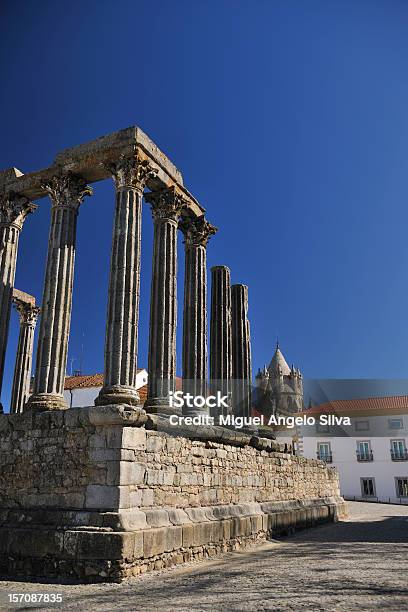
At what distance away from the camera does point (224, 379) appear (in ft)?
46.7

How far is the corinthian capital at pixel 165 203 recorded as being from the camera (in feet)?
41.3

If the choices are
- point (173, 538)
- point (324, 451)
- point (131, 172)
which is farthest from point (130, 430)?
point (324, 451)

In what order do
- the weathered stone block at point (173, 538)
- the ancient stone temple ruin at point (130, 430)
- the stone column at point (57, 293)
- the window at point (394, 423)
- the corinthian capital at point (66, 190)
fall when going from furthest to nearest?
1. the window at point (394, 423)
2. the corinthian capital at point (66, 190)
3. the stone column at point (57, 293)
4. the weathered stone block at point (173, 538)
5. the ancient stone temple ruin at point (130, 430)

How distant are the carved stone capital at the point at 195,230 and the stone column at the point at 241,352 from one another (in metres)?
3.21

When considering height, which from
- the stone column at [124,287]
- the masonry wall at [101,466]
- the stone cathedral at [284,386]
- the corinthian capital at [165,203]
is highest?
the stone cathedral at [284,386]

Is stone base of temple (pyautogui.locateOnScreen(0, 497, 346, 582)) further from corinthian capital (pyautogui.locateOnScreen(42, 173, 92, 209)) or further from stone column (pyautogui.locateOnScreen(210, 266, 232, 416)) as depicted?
corinthian capital (pyautogui.locateOnScreen(42, 173, 92, 209))

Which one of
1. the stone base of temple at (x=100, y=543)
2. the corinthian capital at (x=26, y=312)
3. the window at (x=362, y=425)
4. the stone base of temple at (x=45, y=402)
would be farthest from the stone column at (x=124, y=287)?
the window at (x=362, y=425)

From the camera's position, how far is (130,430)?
8.07 m

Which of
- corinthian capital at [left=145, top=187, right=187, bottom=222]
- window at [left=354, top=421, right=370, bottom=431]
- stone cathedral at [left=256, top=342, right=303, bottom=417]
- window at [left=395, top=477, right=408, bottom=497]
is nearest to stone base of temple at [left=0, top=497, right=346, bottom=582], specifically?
corinthian capital at [left=145, top=187, right=187, bottom=222]

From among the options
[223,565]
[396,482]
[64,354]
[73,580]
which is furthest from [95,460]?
[396,482]

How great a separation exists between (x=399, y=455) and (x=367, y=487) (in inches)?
148

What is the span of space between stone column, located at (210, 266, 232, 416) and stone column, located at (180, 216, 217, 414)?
4.45 ft

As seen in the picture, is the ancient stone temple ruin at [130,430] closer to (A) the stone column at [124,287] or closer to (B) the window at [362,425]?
(A) the stone column at [124,287]

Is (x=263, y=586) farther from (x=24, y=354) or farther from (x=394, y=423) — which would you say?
(x=394, y=423)
